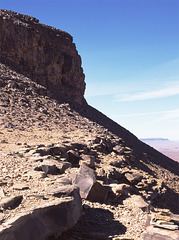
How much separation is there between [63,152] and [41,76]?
82.6 ft

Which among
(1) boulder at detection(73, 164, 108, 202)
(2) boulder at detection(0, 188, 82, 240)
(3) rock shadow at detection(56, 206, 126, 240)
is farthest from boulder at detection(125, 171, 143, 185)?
(2) boulder at detection(0, 188, 82, 240)

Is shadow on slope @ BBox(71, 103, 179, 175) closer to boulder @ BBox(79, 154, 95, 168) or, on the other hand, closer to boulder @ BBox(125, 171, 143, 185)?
boulder @ BBox(125, 171, 143, 185)

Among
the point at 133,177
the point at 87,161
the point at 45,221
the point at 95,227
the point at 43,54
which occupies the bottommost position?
the point at 95,227

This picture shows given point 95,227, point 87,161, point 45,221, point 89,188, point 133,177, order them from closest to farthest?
1. point 45,221
2. point 95,227
3. point 89,188
4. point 87,161
5. point 133,177

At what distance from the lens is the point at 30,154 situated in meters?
12.4

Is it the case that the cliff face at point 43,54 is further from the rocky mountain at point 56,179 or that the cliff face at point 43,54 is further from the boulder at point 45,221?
the boulder at point 45,221

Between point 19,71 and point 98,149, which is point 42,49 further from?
point 98,149

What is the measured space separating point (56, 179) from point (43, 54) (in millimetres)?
32242

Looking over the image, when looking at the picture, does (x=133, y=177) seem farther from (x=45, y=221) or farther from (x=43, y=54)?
(x=43, y=54)

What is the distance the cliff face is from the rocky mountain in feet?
0.60

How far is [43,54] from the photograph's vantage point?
38.2 m

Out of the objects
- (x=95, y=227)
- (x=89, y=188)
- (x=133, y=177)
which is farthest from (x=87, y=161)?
(x=95, y=227)

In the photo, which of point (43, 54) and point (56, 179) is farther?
point (43, 54)

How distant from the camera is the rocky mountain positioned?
6773 millimetres
